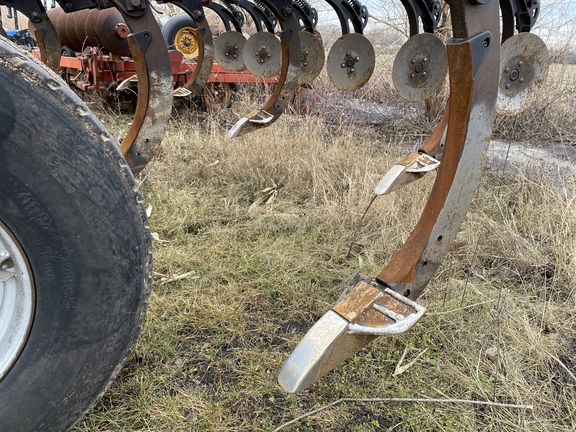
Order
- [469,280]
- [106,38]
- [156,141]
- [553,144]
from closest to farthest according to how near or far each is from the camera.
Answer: [469,280] → [156,141] → [553,144] → [106,38]

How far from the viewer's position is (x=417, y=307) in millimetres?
1195

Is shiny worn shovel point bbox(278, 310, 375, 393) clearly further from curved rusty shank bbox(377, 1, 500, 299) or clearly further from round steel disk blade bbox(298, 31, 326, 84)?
round steel disk blade bbox(298, 31, 326, 84)

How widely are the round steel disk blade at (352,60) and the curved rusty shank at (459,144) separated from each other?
1517mm

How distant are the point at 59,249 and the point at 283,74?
2149mm

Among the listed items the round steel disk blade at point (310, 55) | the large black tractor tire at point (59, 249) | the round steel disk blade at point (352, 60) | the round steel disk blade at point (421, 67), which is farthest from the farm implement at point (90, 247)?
the round steel disk blade at point (310, 55)

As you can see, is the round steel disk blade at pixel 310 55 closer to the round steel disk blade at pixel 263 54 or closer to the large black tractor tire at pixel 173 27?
the round steel disk blade at pixel 263 54

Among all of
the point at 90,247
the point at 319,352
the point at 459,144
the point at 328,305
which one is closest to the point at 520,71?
the point at 459,144

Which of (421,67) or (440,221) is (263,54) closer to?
(421,67)

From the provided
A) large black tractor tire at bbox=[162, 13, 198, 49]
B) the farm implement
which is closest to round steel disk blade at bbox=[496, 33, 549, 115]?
the farm implement

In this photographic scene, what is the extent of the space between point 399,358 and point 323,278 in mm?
579

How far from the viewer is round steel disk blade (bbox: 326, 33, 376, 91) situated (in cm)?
271

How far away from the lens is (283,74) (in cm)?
281

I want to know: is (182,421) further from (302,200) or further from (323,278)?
(302,200)

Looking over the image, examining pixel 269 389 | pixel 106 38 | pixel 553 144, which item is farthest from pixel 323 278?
pixel 106 38
